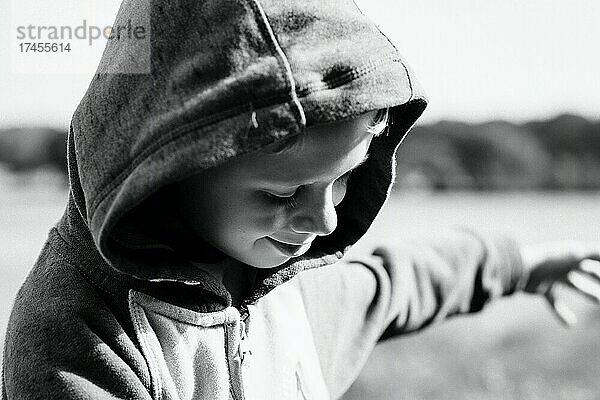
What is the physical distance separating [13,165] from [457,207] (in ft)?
4.26

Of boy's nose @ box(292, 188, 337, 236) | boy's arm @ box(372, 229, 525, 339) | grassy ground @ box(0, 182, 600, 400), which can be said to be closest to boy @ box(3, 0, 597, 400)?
boy's nose @ box(292, 188, 337, 236)

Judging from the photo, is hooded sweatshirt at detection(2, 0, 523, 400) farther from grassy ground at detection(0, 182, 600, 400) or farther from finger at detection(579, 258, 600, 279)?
grassy ground at detection(0, 182, 600, 400)

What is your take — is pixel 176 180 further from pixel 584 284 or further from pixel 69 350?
pixel 584 284

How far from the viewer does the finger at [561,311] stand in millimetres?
1044

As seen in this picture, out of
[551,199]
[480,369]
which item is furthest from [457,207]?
[480,369]

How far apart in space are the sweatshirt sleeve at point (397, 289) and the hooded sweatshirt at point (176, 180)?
0.09m

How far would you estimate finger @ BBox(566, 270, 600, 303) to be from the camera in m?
1.04

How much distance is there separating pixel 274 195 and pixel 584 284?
515 millimetres

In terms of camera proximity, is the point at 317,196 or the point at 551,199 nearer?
the point at 317,196

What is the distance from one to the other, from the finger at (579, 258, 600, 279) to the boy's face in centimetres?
45

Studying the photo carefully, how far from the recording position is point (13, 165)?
272 centimetres

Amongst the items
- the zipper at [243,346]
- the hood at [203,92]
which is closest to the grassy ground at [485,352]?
the zipper at [243,346]

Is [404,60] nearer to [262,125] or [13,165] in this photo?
[262,125]

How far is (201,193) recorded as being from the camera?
711 millimetres
